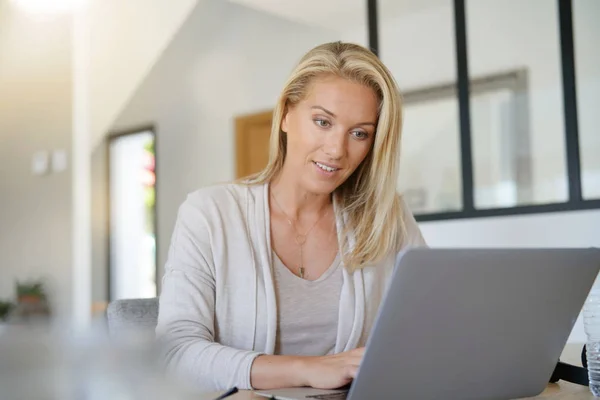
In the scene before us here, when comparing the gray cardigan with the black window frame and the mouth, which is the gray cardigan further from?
the black window frame

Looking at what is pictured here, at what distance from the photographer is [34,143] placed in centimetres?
584

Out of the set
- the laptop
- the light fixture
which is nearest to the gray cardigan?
the laptop

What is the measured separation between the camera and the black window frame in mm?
4035

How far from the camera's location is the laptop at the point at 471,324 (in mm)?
720

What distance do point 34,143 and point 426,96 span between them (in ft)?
10.0

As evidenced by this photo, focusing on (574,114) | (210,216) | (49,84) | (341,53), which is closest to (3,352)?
(210,216)

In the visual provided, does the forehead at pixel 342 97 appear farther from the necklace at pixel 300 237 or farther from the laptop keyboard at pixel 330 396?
the laptop keyboard at pixel 330 396

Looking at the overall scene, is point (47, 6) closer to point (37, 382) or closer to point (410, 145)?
point (410, 145)

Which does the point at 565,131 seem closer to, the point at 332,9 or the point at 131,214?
the point at 332,9

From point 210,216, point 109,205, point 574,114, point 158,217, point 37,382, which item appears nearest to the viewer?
point 37,382

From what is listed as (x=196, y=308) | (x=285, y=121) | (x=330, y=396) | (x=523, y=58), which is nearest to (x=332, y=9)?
(x=523, y=58)

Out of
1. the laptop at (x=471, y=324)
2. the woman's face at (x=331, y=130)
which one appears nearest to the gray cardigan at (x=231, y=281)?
the woman's face at (x=331, y=130)

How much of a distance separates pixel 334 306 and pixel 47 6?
5.09m

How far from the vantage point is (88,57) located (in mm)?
6074
